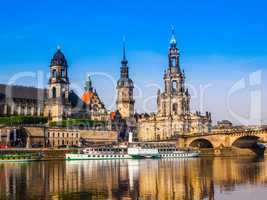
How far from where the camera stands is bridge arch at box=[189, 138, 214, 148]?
109581mm

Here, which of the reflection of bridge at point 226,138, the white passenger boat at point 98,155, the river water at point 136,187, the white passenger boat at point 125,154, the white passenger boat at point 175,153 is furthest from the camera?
the reflection of bridge at point 226,138

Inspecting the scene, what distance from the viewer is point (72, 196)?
30844mm

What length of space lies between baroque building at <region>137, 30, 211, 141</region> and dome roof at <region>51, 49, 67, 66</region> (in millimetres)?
29379

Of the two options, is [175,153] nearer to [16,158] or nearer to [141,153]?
[141,153]

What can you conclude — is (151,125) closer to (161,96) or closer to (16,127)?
(161,96)

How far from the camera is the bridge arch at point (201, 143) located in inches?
4314

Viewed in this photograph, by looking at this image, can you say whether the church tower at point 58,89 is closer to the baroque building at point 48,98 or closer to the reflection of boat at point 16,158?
the baroque building at point 48,98

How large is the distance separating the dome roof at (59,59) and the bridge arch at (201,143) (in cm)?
3306

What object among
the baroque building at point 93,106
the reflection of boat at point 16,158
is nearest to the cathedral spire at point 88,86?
the baroque building at point 93,106

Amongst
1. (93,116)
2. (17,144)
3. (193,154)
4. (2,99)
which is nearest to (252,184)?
(193,154)

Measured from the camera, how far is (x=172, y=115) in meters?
130

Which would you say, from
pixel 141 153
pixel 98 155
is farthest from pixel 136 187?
pixel 141 153

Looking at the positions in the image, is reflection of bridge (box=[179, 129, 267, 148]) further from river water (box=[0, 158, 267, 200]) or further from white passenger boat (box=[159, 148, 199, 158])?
river water (box=[0, 158, 267, 200])

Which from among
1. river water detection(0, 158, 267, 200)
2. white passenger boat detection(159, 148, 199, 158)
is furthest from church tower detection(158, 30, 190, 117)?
river water detection(0, 158, 267, 200)
